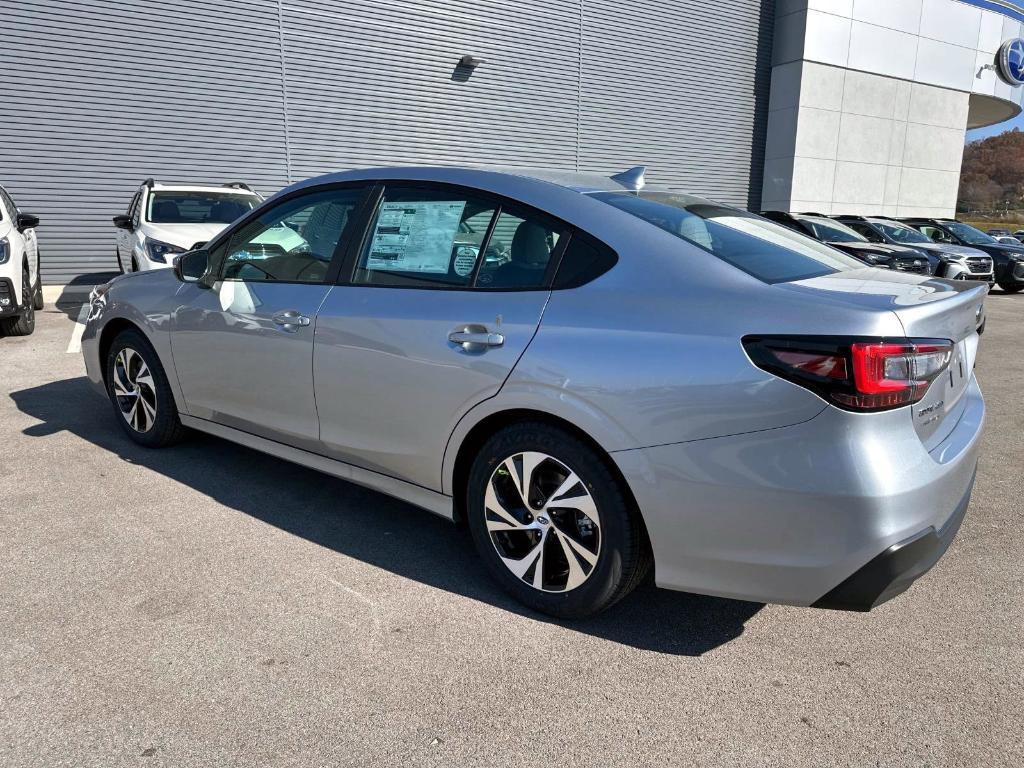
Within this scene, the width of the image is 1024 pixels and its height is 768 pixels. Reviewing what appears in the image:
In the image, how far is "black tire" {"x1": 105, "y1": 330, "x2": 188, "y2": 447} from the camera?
14.1 feet

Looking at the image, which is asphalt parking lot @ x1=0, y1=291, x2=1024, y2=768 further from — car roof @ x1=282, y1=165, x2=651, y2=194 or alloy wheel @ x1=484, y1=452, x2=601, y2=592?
car roof @ x1=282, y1=165, x2=651, y2=194

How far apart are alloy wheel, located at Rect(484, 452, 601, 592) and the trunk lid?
0.99 meters

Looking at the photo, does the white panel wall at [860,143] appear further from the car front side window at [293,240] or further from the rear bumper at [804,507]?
the rear bumper at [804,507]

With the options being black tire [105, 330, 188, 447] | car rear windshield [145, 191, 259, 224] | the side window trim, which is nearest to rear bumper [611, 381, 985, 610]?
the side window trim

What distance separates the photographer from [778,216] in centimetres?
1427

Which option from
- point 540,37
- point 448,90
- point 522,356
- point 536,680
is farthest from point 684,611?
point 540,37

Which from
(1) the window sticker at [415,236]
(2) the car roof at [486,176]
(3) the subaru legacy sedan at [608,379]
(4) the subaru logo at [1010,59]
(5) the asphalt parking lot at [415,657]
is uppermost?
(4) the subaru logo at [1010,59]

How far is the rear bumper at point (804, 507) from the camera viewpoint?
2148 millimetres

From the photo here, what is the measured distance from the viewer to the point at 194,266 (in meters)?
4.02

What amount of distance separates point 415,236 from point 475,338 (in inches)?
26.3

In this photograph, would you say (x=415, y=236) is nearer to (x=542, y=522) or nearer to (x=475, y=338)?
(x=475, y=338)

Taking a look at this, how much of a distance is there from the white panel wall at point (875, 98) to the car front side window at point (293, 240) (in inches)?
757

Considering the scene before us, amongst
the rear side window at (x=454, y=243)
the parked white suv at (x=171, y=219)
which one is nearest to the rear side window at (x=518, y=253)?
the rear side window at (x=454, y=243)

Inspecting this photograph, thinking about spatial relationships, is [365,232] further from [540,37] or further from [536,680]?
[540,37]
